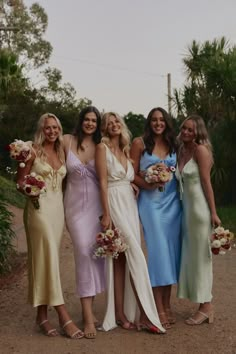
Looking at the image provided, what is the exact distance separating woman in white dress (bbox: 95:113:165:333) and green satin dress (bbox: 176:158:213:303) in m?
0.52

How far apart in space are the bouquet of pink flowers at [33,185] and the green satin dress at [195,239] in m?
1.52

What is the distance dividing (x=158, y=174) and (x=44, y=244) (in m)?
1.32

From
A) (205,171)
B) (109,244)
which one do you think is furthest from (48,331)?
(205,171)

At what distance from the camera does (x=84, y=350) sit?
15.6 feet

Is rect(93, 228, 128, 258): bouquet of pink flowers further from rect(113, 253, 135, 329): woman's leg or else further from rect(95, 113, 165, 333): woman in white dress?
rect(113, 253, 135, 329): woman's leg

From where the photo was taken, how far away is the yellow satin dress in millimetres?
5066

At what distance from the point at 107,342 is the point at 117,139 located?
202 centimetres

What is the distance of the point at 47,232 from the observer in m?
5.06

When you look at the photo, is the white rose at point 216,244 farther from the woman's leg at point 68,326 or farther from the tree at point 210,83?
the tree at point 210,83

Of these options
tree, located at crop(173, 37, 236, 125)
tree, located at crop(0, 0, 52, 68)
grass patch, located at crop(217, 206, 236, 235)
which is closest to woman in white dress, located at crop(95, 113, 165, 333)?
grass patch, located at crop(217, 206, 236, 235)

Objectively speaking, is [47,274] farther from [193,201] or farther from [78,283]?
[193,201]

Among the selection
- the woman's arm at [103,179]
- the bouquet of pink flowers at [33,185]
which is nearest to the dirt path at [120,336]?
the woman's arm at [103,179]

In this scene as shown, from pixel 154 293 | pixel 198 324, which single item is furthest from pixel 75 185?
pixel 198 324

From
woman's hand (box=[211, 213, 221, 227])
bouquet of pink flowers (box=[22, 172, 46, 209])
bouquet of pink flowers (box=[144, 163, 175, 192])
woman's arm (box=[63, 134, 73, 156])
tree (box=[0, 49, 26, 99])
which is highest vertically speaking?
tree (box=[0, 49, 26, 99])
